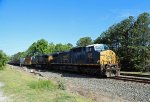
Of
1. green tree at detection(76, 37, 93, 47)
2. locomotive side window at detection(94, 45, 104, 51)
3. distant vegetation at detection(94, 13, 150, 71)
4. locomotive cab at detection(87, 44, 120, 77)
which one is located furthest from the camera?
green tree at detection(76, 37, 93, 47)

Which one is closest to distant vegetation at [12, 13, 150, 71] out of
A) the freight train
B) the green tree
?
the freight train

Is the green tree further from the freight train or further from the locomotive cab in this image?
the locomotive cab

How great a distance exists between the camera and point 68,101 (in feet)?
38.5

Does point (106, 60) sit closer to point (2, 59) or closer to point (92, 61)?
point (92, 61)

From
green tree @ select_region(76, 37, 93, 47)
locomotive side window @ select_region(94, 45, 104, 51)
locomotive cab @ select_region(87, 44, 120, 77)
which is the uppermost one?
green tree @ select_region(76, 37, 93, 47)

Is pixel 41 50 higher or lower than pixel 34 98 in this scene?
higher

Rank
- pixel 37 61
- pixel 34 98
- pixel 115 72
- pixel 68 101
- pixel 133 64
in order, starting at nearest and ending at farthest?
1. pixel 68 101
2. pixel 34 98
3. pixel 115 72
4. pixel 133 64
5. pixel 37 61

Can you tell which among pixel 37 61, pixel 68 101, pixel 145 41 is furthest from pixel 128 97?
pixel 37 61

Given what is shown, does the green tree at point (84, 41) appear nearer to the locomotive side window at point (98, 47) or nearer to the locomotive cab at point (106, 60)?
the locomotive side window at point (98, 47)

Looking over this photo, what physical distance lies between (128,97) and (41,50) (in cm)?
9190

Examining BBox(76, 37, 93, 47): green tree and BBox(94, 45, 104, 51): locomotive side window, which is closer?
BBox(94, 45, 104, 51): locomotive side window

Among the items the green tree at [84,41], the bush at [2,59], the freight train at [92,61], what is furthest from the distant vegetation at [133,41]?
the green tree at [84,41]

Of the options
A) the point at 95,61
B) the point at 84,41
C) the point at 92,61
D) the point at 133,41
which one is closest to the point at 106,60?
the point at 95,61

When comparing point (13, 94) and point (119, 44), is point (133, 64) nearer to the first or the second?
point (119, 44)
